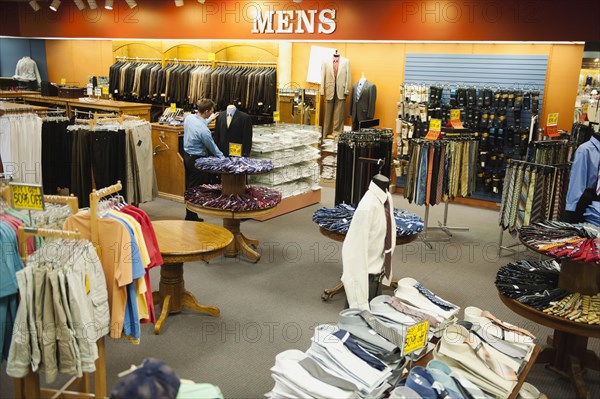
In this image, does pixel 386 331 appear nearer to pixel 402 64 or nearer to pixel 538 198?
pixel 538 198

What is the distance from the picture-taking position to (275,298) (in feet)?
16.4

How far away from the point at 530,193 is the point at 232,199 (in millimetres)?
3347

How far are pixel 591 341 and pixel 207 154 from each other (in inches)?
182

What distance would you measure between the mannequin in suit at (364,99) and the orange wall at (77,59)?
681cm

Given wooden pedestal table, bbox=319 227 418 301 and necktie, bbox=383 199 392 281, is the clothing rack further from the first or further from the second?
wooden pedestal table, bbox=319 227 418 301

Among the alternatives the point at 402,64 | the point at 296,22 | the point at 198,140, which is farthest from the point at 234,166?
the point at 296,22

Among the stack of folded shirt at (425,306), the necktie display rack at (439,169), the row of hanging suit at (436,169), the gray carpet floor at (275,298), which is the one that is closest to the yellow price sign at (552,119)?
the necktie display rack at (439,169)

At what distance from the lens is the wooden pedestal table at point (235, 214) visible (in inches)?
215

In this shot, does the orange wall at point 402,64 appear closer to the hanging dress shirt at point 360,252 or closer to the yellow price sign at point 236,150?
the yellow price sign at point 236,150

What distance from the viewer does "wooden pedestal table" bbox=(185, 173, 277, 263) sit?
546cm

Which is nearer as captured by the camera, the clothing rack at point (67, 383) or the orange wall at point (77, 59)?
the clothing rack at point (67, 383)

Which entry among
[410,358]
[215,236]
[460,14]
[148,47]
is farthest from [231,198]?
[148,47]

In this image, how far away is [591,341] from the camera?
4.48m

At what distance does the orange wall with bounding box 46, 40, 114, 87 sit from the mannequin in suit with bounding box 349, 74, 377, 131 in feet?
22.3
